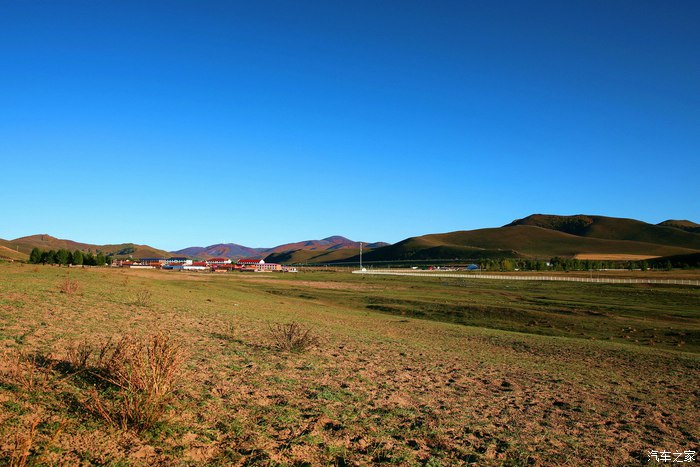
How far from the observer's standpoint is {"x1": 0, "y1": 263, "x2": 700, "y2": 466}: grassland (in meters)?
5.67

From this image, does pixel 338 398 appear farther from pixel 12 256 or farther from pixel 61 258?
pixel 12 256

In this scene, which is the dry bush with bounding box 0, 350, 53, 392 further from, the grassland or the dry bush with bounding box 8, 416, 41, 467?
the dry bush with bounding box 8, 416, 41, 467

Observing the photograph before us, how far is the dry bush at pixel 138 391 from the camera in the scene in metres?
5.80

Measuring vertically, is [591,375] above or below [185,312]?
below

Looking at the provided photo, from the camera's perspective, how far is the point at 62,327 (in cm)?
1120

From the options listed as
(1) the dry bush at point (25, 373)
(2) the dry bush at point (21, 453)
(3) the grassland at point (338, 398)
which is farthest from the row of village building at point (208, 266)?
(2) the dry bush at point (21, 453)

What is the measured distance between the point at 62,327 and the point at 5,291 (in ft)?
25.0

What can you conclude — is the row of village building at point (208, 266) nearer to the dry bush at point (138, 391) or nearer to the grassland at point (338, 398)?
the grassland at point (338, 398)

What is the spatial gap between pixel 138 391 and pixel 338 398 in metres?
3.41

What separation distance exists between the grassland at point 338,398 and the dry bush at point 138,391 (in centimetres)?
14

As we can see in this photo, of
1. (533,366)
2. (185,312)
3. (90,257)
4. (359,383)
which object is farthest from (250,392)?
(90,257)

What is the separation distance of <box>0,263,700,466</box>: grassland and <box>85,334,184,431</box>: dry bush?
0.14 metres

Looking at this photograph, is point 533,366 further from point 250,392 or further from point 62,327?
point 62,327

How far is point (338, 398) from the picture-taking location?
8219 mm
